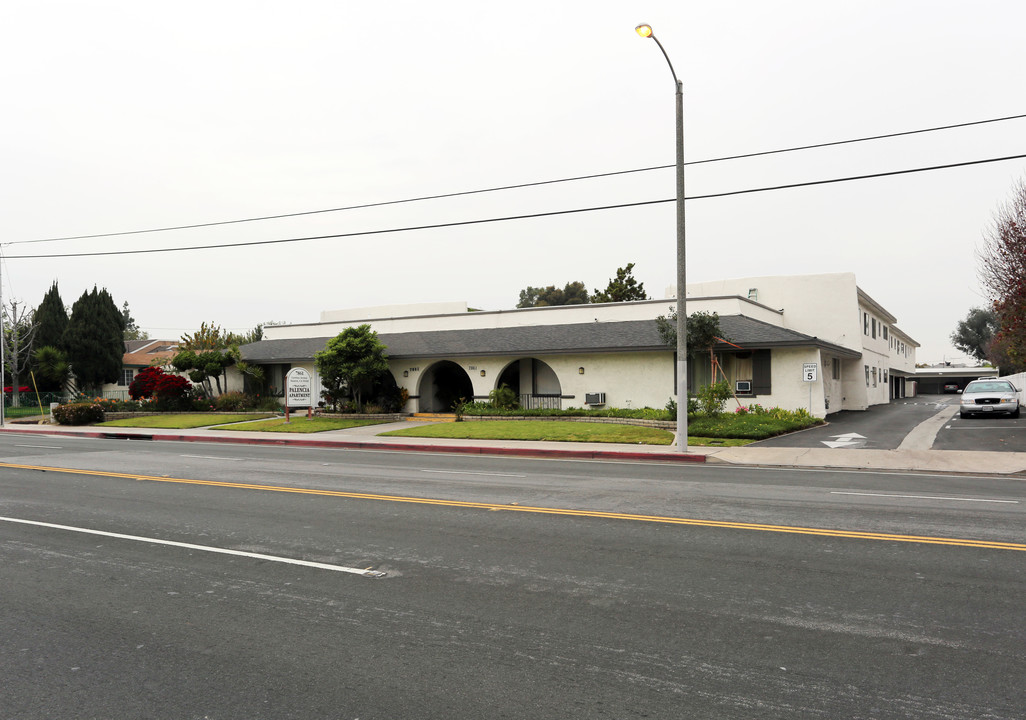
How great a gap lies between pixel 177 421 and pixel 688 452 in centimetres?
2415

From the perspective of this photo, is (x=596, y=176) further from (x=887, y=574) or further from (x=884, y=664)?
(x=884, y=664)

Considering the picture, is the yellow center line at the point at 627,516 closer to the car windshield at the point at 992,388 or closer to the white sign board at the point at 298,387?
Answer: the white sign board at the point at 298,387

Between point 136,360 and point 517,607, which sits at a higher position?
point 136,360

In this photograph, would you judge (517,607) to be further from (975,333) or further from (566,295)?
(975,333)

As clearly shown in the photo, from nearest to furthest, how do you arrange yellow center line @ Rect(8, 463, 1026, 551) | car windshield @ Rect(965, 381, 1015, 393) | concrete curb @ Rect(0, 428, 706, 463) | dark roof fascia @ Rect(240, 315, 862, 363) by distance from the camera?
yellow center line @ Rect(8, 463, 1026, 551) → concrete curb @ Rect(0, 428, 706, 463) → dark roof fascia @ Rect(240, 315, 862, 363) → car windshield @ Rect(965, 381, 1015, 393)

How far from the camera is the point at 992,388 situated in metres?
26.9

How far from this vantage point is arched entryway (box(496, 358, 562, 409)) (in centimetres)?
2950

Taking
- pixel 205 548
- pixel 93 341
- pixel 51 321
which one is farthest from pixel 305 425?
pixel 51 321

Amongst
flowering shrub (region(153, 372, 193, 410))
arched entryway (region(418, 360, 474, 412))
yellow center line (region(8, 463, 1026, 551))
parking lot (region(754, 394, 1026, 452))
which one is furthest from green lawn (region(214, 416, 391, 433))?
parking lot (region(754, 394, 1026, 452))

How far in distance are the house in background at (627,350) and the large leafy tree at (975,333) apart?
48.9 m

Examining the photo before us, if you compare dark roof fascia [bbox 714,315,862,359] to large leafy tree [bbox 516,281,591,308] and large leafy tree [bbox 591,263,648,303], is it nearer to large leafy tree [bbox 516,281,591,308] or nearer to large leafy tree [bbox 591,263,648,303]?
large leafy tree [bbox 591,263,648,303]

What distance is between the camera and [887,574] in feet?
20.2

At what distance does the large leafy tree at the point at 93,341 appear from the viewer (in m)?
47.8

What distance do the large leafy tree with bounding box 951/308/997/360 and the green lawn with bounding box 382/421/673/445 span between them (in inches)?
2825
